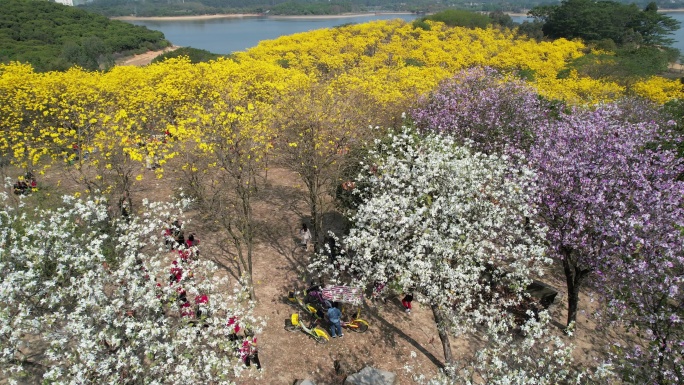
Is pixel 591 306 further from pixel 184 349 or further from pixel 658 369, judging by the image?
pixel 184 349

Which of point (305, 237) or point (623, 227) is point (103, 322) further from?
point (623, 227)

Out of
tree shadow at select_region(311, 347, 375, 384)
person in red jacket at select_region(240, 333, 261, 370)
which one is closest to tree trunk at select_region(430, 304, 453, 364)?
tree shadow at select_region(311, 347, 375, 384)

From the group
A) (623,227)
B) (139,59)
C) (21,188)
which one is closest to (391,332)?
(623,227)

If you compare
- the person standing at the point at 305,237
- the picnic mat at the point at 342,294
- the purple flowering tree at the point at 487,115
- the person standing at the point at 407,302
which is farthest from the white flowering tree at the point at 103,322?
the purple flowering tree at the point at 487,115

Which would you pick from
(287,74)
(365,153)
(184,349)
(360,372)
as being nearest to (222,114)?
(365,153)

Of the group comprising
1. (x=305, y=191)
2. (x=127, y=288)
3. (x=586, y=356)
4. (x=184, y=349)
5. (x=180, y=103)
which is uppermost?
(x=180, y=103)

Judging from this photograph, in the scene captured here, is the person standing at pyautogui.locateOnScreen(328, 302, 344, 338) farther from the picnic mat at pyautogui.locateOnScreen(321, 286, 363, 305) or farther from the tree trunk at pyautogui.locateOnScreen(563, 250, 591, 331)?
the tree trunk at pyautogui.locateOnScreen(563, 250, 591, 331)

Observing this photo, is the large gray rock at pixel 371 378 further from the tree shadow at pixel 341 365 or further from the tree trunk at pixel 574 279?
the tree trunk at pixel 574 279

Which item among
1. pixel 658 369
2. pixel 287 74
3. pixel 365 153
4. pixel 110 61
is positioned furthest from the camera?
pixel 110 61
